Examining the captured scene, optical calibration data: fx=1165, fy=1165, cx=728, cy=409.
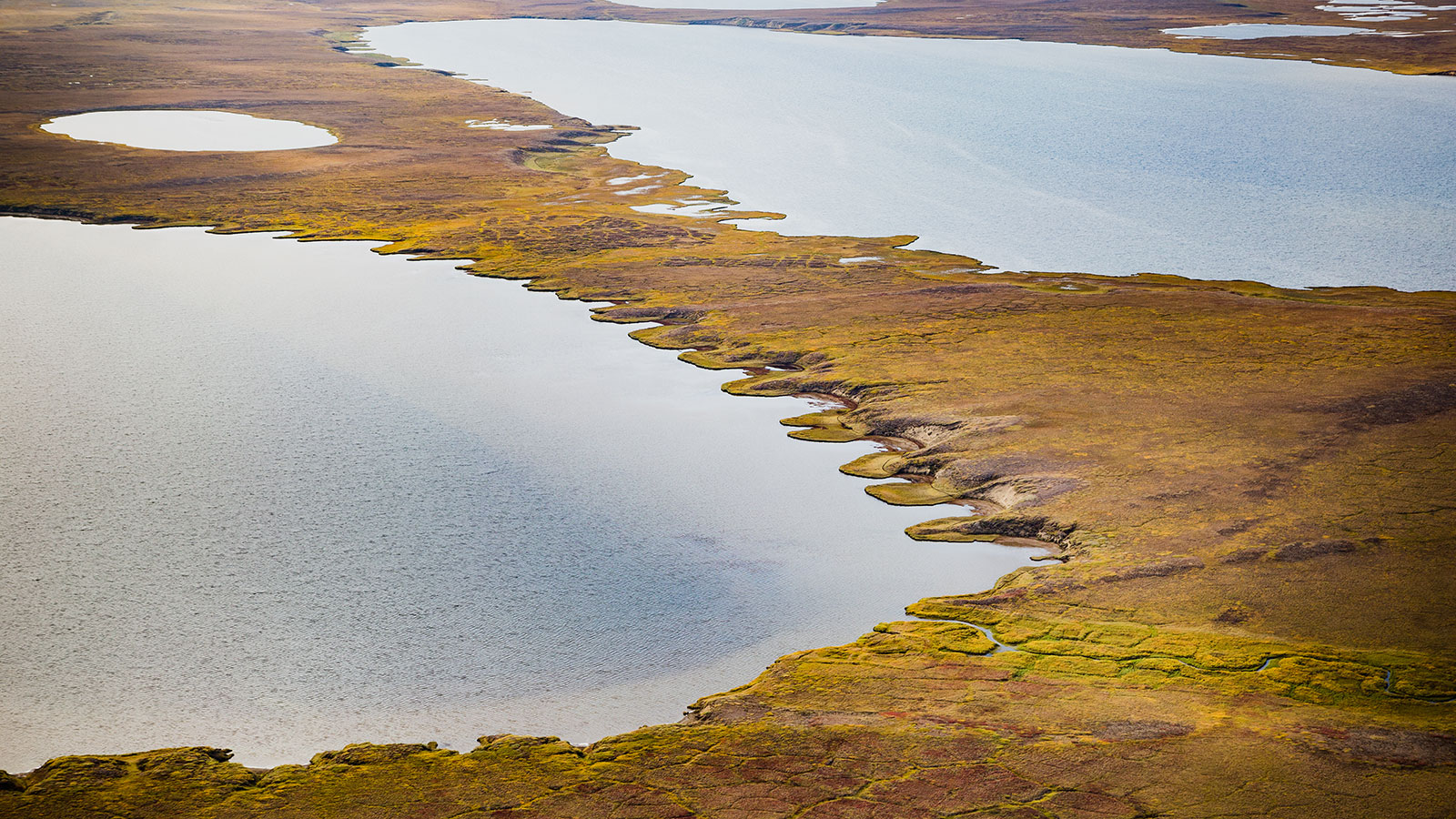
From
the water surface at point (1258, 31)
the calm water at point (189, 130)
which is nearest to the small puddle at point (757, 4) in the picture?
the water surface at point (1258, 31)

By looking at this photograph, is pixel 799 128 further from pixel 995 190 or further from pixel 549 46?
pixel 549 46

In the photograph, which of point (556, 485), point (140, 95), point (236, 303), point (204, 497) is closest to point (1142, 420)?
point (556, 485)

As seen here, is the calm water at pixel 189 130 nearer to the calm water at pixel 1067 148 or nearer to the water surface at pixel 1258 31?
the calm water at pixel 1067 148

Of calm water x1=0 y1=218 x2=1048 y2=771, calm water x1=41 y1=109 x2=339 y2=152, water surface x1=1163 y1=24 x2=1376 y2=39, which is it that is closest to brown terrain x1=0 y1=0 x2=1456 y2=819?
calm water x1=0 y1=218 x2=1048 y2=771

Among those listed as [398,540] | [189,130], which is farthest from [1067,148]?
[398,540]

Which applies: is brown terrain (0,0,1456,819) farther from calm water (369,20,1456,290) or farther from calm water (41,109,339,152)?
calm water (41,109,339,152)
